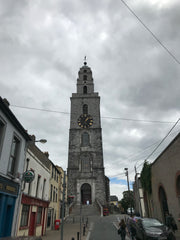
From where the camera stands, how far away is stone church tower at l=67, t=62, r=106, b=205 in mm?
36219

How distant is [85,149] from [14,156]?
29.9 metres

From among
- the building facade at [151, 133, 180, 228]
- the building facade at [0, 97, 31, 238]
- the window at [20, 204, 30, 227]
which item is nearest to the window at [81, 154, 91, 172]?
the building facade at [151, 133, 180, 228]

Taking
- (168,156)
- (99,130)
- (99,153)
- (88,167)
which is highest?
(99,130)

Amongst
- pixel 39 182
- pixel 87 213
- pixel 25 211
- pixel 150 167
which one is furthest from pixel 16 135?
pixel 87 213

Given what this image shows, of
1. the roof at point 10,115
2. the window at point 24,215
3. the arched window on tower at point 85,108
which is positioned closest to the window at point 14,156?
the roof at point 10,115

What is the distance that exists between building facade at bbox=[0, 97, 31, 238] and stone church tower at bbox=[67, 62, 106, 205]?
24.3 metres

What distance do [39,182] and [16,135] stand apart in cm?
711

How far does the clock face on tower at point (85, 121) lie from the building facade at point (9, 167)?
3103 centimetres

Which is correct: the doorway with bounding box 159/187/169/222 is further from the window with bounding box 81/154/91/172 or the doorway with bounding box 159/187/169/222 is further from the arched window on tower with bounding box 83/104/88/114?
the arched window on tower with bounding box 83/104/88/114

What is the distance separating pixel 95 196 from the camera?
35.6 meters

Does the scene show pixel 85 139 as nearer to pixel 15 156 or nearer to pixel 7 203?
pixel 15 156

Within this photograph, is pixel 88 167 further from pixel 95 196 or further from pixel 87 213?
pixel 87 213

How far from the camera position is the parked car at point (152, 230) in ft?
31.2

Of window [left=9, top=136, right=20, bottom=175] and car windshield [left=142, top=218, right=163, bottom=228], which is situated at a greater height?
window [left=9, top=136, right=20, bottom=175]
